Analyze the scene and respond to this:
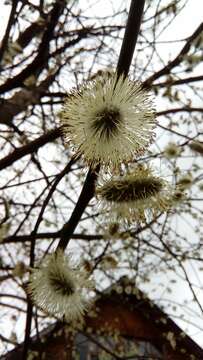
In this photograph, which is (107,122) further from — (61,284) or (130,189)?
(61,284)

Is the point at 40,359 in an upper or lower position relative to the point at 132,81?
upper

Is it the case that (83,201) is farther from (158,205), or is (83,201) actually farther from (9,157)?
(9,157)

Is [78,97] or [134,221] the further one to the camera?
[134,221]

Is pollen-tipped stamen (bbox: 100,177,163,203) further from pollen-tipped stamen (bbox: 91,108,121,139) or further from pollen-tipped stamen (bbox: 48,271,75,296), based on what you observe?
pollen-tipped stamen (bbox: 48,271,75,296)

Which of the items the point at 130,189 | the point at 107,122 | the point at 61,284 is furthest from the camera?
the point at 61,284

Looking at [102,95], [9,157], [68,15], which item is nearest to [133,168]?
[102,95]

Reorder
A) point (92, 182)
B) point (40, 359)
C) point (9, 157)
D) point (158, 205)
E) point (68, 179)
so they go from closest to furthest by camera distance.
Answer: point (92, 182)
point (158, 205)
point (9, 157)
point (40, 359)
point (68, 179)

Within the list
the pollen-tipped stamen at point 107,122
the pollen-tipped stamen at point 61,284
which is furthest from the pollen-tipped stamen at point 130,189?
the pollen-tipped stamen at point 61,284

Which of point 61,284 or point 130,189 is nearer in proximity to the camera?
point 130,189

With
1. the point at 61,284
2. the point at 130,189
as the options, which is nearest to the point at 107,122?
the point at 130,189

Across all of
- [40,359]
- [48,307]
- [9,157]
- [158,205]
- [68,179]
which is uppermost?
[68,179]

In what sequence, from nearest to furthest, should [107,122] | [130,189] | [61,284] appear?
[107,122] → [130,189] → [61,284]
